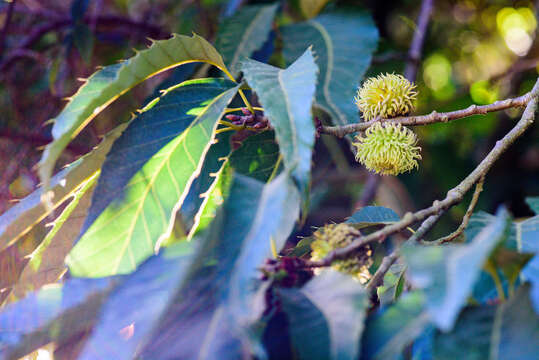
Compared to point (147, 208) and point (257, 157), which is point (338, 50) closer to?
point (257, 157)

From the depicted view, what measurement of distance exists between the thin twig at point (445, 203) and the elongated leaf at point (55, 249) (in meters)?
0.35

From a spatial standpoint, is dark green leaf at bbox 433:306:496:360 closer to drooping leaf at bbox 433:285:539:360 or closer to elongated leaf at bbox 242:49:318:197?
drooping leaf at bbox 433:285:539:360

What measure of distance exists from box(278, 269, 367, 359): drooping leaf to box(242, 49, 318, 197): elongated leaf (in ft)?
0.33

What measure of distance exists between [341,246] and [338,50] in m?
0.76

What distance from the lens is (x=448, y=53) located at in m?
2.44

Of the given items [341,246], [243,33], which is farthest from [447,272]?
[243,33]

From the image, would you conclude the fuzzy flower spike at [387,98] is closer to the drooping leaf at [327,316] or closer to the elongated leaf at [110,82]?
the elongated leaf at [110,82]

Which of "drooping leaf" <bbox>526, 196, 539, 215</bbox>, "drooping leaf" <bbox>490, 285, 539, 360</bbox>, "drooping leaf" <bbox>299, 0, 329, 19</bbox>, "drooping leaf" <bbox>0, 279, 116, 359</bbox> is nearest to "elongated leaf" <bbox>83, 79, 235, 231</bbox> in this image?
"drooping leaf" <bbox>0, 279, 116, 359</bbox>

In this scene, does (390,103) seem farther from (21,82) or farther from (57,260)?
(21,82)

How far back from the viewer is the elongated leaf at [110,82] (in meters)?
0.51

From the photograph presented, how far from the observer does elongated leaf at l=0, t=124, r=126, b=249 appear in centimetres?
58

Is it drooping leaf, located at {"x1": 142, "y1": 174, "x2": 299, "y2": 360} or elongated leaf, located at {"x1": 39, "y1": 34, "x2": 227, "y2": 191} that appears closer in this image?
drooping leaf, located at {"x1": 142, "y1": 174, "x2": 299, "y2": 360}

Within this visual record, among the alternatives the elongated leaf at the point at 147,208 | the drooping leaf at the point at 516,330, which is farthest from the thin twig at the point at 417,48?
the drooping leaf at the point at 516,330

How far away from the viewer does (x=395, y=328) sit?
0.43m
